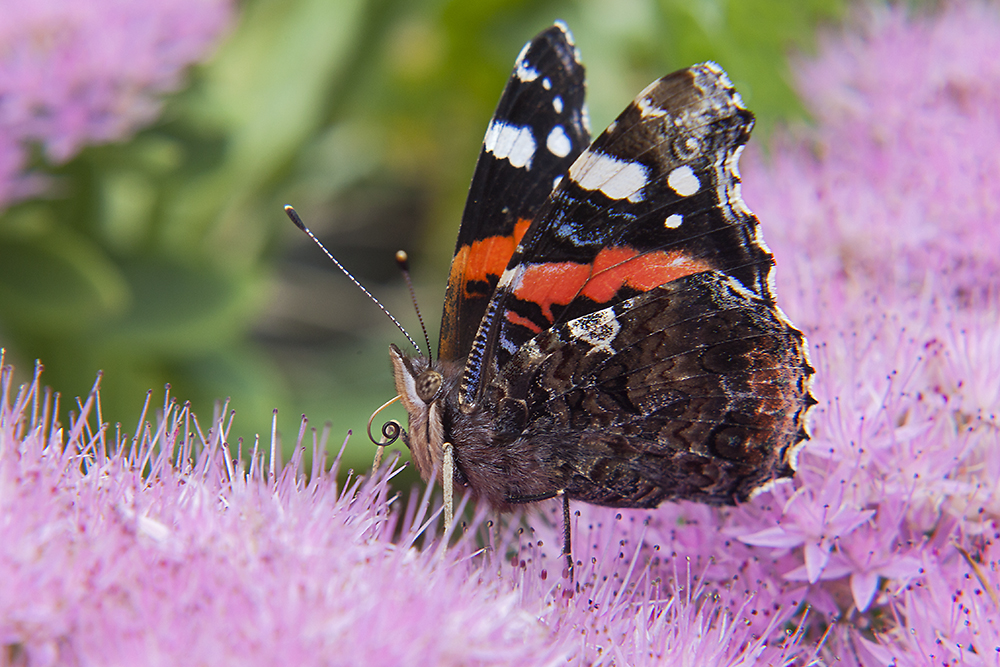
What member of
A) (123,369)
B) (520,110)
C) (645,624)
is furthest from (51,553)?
(123,369)

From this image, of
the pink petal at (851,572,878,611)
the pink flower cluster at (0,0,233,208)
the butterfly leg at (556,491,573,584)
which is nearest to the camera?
the pink petal at (851,572,878,611)

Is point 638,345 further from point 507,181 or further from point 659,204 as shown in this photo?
point 507,181

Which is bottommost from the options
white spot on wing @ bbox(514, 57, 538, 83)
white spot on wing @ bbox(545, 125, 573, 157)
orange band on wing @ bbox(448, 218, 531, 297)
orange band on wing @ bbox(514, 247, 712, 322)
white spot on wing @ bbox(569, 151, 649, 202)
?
orange band on wing @ bbox(514, 247, 712, 322)

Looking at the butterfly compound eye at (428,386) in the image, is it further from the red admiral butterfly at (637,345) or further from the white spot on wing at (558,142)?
the white spot on wing at (558,142)

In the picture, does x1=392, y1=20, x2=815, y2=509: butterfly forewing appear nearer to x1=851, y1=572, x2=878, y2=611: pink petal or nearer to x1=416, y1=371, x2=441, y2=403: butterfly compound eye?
x1=416, y1=371, x2=441, y2=403: butterfly compound eye

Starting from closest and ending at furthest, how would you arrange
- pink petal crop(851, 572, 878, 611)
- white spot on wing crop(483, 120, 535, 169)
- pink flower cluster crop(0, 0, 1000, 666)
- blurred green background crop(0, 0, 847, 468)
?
pink flower cluster crop(0, 0, 1000, 666) < pink petal crop(851, 572, 878, 611) < white spot on wing crop(483, 120, 535, 169) < blurred green background crop(0, 0, 847, 468)

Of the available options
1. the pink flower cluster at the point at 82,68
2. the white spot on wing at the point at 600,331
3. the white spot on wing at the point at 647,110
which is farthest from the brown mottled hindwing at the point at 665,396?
the pink flower cluster at the point at 82,68

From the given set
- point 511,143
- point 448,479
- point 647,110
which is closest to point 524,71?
point 511,143

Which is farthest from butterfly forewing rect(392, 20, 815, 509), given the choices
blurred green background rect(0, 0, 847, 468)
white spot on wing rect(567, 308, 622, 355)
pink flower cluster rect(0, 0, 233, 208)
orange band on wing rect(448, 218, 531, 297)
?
pink flower cluster rect(0, 0, 233, 208)
